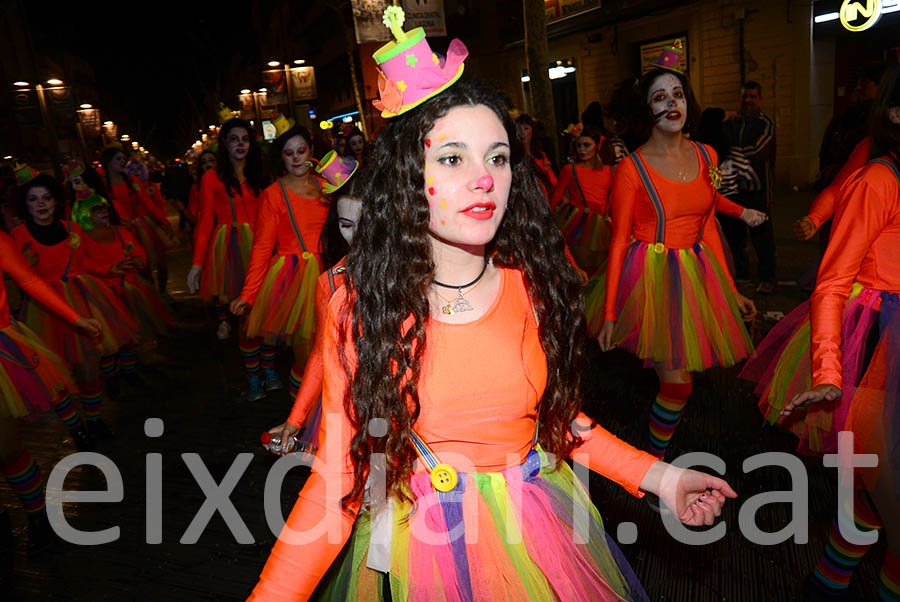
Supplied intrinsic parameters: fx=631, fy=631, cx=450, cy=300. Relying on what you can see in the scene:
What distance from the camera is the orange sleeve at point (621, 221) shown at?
12.2 feet

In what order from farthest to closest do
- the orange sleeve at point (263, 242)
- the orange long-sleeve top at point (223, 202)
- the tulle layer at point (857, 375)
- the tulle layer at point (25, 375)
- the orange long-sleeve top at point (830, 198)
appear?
the orange long-sleeve top at point (223, 202) → the orange sleeve at point (263, 242) → the orange long-sleeve top at point (830, 198) → the tulle layer at point (25, 375) → the tulle layer at point (857, 375)

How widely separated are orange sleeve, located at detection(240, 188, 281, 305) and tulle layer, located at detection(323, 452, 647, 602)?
331 cm

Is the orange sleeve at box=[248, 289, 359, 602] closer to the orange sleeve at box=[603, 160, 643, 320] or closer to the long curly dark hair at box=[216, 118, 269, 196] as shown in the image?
the orange sleeve at box=[603, 160, 643, 320]

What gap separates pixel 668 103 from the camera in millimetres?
3758

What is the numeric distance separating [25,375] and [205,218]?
8.69 ft

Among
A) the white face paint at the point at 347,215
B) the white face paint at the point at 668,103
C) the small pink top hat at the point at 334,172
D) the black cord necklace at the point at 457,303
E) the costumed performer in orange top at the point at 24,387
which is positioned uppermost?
the white face paint at the point at 668,103

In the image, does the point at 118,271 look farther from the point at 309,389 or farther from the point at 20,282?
the point at 309,389

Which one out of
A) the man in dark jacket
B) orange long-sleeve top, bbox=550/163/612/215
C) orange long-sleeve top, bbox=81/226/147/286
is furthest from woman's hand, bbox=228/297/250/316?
the man in dark jacket

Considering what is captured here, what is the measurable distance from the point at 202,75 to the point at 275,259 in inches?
1931

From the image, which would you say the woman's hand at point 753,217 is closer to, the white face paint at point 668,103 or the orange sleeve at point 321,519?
the white face paint at point 668,103

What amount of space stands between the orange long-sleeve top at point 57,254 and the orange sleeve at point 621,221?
4.93m

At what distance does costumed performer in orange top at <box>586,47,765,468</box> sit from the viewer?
3.67m

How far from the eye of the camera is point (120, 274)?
6410 millimetres

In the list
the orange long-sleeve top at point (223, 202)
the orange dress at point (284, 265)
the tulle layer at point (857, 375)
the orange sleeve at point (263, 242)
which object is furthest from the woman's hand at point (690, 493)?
the orange long-sleeve top at point (223, 202)
